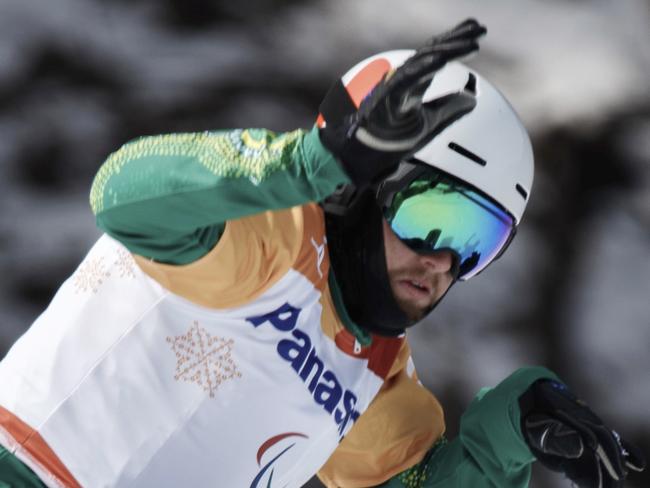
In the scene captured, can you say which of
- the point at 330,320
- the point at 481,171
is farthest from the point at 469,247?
the point at 330,320

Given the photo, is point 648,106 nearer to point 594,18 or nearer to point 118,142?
point 594,18

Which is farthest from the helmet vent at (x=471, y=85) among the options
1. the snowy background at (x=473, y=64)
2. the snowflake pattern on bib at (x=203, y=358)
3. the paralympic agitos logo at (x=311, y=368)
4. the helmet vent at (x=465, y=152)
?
the snowy background at (x=473, y=64)

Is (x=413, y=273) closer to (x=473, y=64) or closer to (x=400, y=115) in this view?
(x=400, y=115)

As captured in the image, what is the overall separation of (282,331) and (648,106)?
2.08 meters

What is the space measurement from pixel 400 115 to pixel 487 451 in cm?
113

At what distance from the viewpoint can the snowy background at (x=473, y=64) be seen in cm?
335

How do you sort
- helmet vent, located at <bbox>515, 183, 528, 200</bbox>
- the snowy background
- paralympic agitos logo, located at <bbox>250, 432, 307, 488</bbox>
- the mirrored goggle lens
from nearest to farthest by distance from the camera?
paralympic agitos logo, located at <bbox>250, 432, 307, 488</bbox>
the mirrored goggle lens
helmet vent, located at <bbox>515, 183, 528, 200</bbox>
the snowy background

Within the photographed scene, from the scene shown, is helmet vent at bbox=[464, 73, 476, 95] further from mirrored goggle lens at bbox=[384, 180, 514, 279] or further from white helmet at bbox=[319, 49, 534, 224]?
mirrored goggle lens at bbox=[384, 180, 514, 279]

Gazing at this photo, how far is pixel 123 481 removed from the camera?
1.77 metres

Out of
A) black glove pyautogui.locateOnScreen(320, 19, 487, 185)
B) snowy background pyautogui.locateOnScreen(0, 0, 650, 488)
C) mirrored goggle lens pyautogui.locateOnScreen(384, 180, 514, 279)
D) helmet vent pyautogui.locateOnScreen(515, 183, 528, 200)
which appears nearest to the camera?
black glove pyautogui.locateOnScreen(320, 19, 487, 185)

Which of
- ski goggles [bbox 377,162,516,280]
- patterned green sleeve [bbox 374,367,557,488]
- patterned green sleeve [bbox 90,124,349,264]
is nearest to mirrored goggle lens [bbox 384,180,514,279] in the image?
ski goggles [bbox 377,162,516,280]

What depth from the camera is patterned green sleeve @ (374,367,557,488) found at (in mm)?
2182

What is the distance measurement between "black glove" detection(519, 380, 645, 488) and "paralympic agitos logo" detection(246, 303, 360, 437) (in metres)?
0.37

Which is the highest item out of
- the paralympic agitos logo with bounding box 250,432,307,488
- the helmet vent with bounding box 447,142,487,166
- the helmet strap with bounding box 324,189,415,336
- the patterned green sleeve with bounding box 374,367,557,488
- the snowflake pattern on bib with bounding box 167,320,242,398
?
the snowflake pattern on bib with bounding box 167,320,242,398
